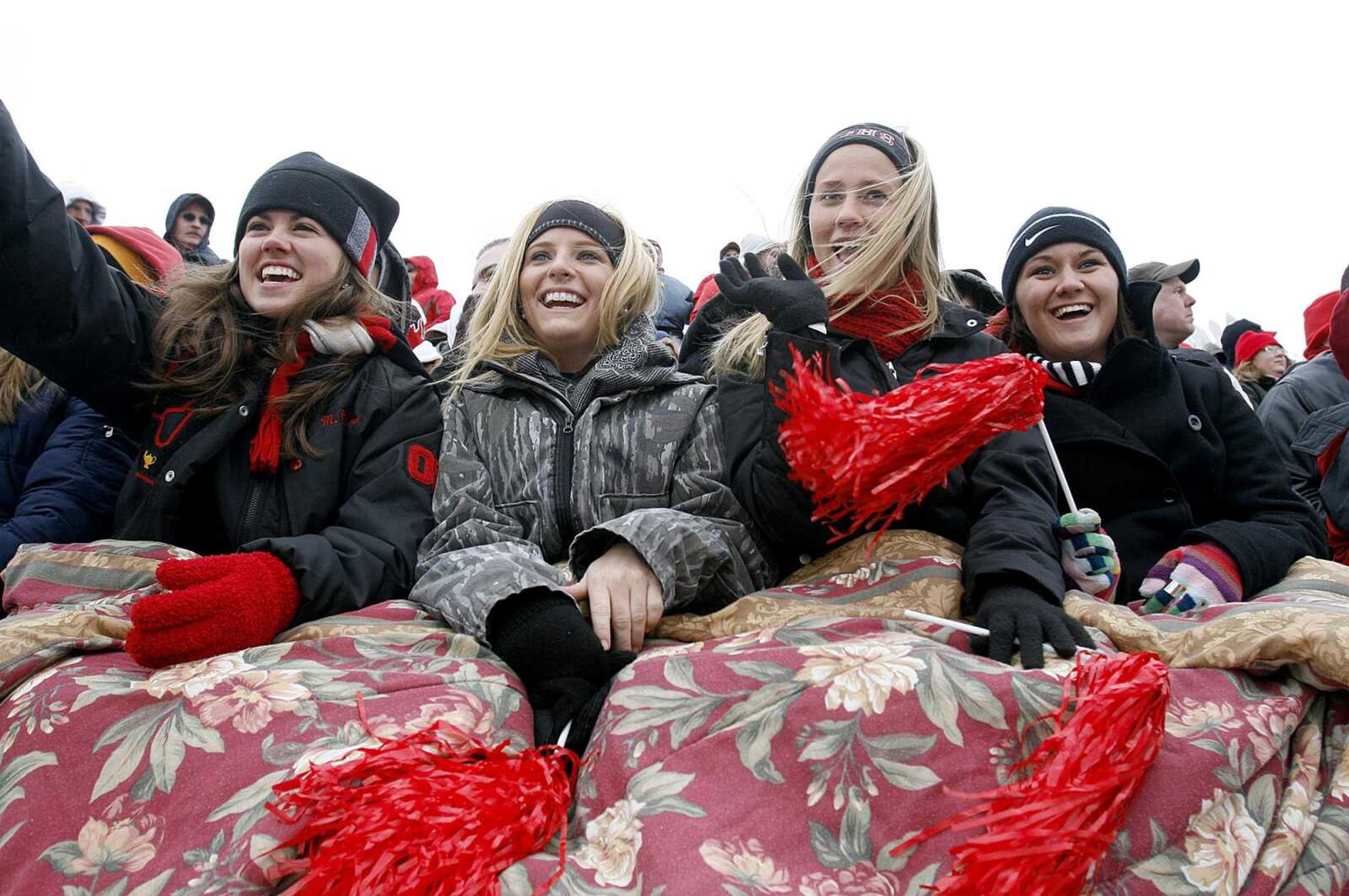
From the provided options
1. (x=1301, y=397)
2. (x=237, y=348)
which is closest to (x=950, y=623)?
(x=237, y=348)

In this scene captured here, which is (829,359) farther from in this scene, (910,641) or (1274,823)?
(1274,823)

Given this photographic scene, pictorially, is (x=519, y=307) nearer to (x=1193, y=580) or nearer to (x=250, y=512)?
(x=250, y=512)

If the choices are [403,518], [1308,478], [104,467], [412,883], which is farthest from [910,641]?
[1308,478]

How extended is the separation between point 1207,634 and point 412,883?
136 cm

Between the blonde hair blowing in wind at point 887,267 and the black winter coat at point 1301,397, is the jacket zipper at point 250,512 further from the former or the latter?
the black winter coat at point 1301,397

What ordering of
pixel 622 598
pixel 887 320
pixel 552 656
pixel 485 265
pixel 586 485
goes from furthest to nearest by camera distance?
pixel 485 265 → pixel 887 320 → pixel 586 485 → pixel 622 598 → pixel 552 656

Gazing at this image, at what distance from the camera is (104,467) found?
2428mm

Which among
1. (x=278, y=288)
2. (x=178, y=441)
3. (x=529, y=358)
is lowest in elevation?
(x=178, y=441)

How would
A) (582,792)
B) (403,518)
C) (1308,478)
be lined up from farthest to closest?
1. (1308,478)
2. (403,518)
3. (582,792)

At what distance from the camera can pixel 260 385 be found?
7.57 ft

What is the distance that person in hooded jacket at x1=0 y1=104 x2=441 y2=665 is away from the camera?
6.40ft

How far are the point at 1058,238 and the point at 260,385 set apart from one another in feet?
7.00

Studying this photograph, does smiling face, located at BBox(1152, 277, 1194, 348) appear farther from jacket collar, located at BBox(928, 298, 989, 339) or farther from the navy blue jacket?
the navy blue jacket

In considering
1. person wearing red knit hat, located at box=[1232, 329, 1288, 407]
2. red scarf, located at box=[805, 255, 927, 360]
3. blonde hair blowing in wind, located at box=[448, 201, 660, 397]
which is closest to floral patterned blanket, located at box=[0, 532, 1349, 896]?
red scarf, located at box=[805, 255, 927, 360]
